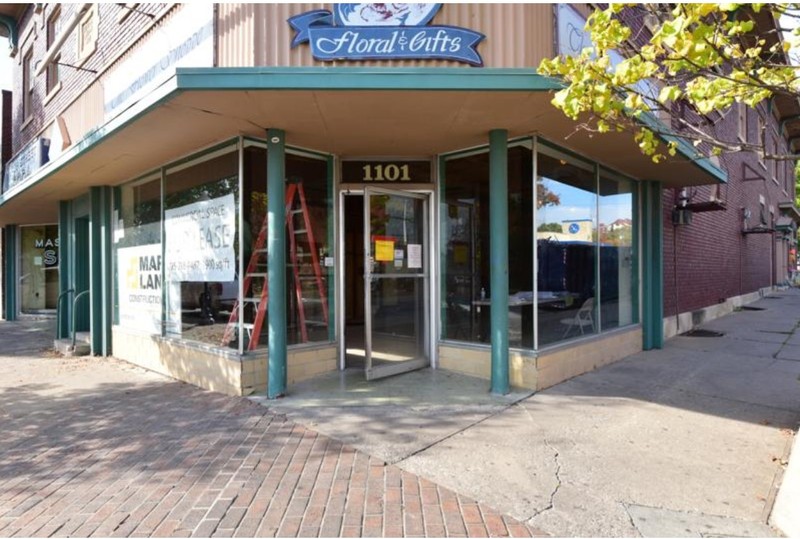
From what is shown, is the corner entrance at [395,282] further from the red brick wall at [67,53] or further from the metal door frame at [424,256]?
the red brick wall at [67,53]

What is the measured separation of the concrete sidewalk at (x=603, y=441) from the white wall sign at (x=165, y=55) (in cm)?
354

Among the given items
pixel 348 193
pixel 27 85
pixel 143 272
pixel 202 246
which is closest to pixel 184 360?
pixel 202 246

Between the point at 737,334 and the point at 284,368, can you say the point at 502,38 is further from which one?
the point at 737,334

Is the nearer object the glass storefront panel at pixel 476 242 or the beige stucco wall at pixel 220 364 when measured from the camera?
the beige stucco wall at pixel 220 364

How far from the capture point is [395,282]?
648 centimetres

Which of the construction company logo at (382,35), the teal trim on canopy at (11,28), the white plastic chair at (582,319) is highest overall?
the teal trim on canopy at (11,28)

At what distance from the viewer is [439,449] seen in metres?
4.10

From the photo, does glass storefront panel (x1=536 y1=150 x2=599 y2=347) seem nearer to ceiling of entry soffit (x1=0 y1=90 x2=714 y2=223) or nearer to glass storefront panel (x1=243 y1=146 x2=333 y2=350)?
ceiling of entry soffit (x1=0 y1=90 x2=714 y2=223)

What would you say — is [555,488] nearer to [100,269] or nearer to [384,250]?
[384,250]

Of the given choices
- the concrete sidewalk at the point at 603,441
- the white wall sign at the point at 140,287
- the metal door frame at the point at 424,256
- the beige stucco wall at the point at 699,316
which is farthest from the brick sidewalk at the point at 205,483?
the beige stucco wall at the point at 699,316

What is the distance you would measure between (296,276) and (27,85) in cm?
1055

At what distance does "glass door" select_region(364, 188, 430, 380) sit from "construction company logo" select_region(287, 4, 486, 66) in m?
1.81

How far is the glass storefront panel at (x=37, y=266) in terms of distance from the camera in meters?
16.0

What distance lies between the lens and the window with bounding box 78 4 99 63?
7785 millimetres
